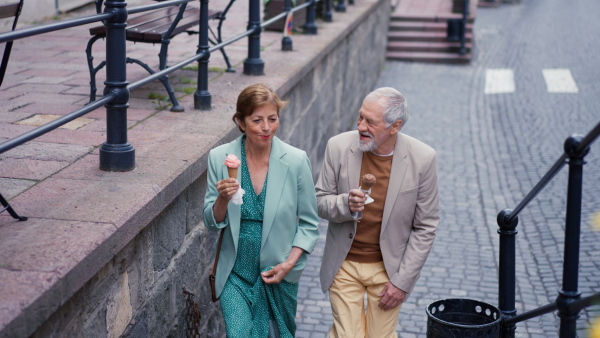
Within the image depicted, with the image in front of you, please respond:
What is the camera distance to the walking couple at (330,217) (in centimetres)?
356

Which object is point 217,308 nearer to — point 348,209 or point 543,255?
point 348,209

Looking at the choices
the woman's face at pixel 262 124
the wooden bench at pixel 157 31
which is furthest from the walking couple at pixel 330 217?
the wooden bench at pixel 157 31

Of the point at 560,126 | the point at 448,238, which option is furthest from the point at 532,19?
the point at 448,238

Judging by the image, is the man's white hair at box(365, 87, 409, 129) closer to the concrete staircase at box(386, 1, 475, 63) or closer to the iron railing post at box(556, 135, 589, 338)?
the iron railing post at box(556, 135, 589, 338)

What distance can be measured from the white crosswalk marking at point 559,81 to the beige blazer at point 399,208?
35.0 feet

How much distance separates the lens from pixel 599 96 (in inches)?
Result: 523

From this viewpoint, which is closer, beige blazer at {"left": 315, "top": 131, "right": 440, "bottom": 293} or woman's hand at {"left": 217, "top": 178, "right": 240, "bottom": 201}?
woman's hand at {"left": 217, "top": 178, "right": 240, "bottom": 201}

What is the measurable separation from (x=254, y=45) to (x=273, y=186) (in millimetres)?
→ 3472

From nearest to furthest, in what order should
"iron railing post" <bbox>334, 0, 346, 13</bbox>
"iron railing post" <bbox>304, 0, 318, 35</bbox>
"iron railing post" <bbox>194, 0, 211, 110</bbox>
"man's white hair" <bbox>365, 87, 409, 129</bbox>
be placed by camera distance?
"man's white hair" <bbox>365, 87, 409, 129</bbox> → "iron railing post" <bbox>194, 0, 211, 110</bbox> → "iron railing post" <bbox>304, 0, 318, 35</bbox> → "iron railing post" <bbox>334, 0, 346, 13</bbox>

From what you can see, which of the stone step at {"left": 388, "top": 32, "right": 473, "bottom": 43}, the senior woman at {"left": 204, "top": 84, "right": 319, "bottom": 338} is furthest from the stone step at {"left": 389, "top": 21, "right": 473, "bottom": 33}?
the senior woman at {"left": 204, "top": 84, "right": 319, "bottom": 338}

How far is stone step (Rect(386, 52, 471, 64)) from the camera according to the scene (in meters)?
17.2

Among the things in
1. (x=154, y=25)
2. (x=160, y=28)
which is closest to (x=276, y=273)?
(x=160, y=28)

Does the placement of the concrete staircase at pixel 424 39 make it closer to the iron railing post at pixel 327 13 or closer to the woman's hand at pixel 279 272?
the iron railing post at pixel 327 13

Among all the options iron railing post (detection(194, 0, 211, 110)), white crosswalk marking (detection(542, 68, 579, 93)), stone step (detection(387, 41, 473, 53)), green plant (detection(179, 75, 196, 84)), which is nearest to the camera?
iron railing post (detection(194, 0, 211, 110))
